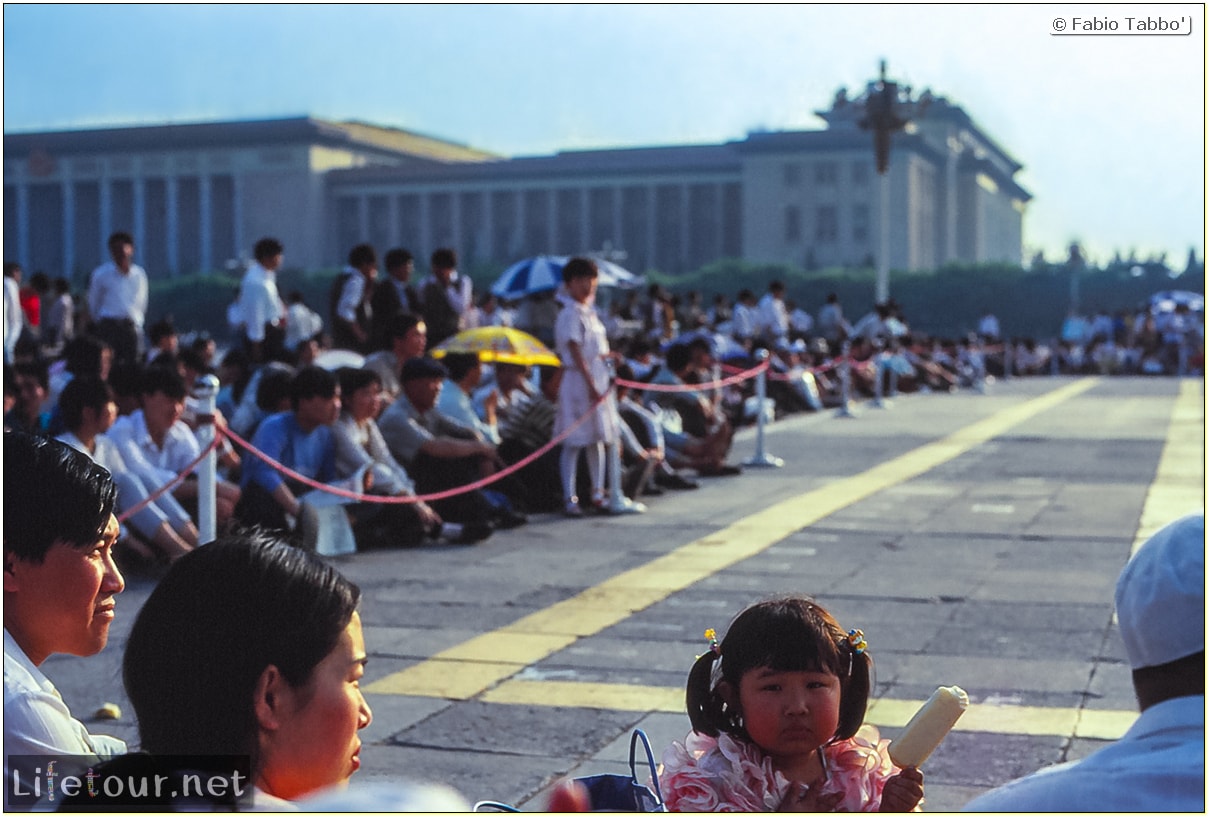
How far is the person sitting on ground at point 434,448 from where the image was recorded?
8.89 metres

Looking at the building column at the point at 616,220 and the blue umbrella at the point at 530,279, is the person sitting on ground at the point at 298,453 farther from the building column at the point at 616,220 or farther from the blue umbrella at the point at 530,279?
the building column at the point at 616,220

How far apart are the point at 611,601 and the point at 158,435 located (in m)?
2.32

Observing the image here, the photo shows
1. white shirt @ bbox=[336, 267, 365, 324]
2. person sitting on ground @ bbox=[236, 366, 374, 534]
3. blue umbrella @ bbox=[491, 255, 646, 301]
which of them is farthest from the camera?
blue umbrella @ bbox=[491, 255, 646, 301]

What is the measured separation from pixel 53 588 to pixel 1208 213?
1.82 meters

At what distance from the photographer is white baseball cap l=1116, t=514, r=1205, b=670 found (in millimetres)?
1539

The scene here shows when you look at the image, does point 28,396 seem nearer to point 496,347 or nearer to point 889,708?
point 496,347

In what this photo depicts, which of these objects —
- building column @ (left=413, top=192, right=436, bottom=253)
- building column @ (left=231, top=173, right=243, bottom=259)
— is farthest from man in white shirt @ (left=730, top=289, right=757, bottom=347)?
building column @ (left=231, top=173, right=243, bottom=259)

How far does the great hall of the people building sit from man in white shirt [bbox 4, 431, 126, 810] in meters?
75.7

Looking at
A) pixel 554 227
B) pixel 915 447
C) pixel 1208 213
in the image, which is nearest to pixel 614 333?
pixel 915 447

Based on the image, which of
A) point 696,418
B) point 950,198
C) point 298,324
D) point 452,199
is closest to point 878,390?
point 298,324

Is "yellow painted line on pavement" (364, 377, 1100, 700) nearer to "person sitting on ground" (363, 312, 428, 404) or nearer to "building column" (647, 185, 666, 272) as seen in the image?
"person sitting on ground" (363, 312, 428, 404)

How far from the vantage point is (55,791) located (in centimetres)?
202

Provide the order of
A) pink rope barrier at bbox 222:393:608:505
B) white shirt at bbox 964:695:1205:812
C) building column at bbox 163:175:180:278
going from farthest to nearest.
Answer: building column at bbox 163:175:180:278 → pink rope barrier at bbox 222:393:608:505 → white shirt at bbox 964:695:1205:812

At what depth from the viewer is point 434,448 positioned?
8.90 m
